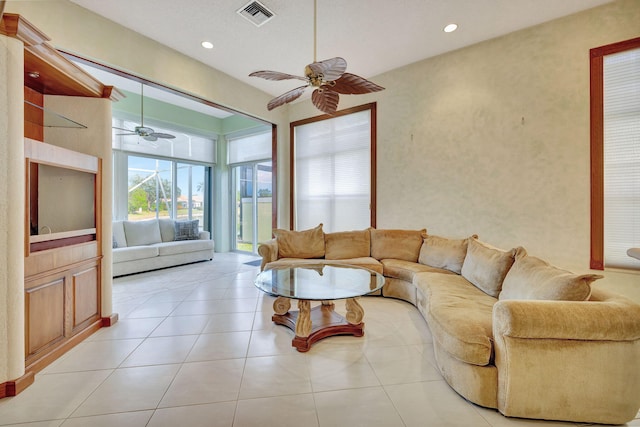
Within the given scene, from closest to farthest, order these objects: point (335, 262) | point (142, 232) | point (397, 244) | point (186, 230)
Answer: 1. point (335, 262)
2. point (397, 244)
3. point (142, 232)
4. point (186, 230)

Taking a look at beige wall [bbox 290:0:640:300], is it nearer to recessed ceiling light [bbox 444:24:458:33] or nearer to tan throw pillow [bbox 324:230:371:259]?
recessed ceiling light [bbox 444:24:458:33]

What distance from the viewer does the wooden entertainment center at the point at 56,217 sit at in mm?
1834

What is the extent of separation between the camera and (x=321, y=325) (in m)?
2.42

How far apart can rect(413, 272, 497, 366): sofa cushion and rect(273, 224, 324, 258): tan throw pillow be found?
5.78 ft

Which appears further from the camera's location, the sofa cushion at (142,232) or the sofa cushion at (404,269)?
the sofa cushion at (142,232)

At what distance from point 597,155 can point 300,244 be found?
3609 millimetres

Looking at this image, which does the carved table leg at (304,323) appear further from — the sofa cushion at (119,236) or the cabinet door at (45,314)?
the sofa cushion at (119,236)

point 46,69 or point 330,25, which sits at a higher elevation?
point 330,25

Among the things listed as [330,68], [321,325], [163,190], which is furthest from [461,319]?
[163,190]

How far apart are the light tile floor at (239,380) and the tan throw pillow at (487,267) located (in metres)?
0.71

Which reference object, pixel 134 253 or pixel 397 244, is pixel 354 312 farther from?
pixel 134 253

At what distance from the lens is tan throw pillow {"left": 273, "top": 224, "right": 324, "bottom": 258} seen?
396 cm

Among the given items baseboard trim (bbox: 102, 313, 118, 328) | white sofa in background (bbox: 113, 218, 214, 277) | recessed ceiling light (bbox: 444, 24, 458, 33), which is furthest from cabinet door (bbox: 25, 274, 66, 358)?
recessed ceiling light (bbox: 444, 24, 458, 33)

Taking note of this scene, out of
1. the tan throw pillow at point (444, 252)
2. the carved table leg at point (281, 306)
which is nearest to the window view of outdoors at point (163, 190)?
the carved table leg at point (281, 306)
